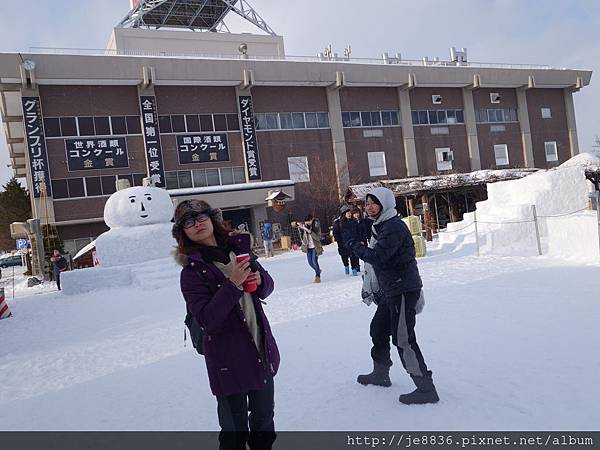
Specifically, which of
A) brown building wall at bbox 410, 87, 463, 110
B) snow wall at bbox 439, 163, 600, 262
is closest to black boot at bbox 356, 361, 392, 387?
snow wall at bbox 439, 163, 600, 262

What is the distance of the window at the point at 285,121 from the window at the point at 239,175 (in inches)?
155

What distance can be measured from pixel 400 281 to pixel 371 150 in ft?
96.2

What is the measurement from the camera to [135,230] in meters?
13.4

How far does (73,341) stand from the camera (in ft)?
22.7

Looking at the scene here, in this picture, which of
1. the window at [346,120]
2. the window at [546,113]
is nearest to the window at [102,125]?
the window at [346,120]

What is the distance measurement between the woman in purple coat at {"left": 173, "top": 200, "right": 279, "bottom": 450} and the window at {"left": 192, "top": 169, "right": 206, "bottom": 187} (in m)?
26.0

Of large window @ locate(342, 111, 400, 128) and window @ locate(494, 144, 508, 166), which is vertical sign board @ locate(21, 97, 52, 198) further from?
window @ locate(494, 144, 508, 166)

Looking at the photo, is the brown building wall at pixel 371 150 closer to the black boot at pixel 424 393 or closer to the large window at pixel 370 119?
the large window at pixel 370 119

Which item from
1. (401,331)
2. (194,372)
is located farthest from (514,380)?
(194,372)

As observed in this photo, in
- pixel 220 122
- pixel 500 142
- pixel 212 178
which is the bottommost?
pixel 212 178

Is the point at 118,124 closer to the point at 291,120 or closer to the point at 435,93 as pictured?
the point at 291,120

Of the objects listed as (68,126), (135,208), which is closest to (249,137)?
(68,126)

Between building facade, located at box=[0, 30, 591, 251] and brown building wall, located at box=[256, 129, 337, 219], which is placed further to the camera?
brown building wall, located at box=[256, 129, 337, 219]

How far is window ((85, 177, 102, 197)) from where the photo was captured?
83.3 feet
